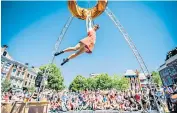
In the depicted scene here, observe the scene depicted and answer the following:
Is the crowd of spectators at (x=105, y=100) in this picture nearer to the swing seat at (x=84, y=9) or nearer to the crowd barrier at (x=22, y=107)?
the crowd barrier at (x=22, y=107)

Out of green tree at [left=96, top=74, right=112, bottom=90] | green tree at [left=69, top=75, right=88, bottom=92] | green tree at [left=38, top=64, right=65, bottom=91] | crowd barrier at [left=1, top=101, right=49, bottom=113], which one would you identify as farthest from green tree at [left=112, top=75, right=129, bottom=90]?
crowd barrier at [left=1, top=101, right=49, bottom=113]

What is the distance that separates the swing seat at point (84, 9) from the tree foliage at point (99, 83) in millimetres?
47006

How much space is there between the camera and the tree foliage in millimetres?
52688

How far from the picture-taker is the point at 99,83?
174 feet

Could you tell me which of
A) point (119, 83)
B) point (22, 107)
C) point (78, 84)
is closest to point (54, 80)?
point (78, 84)

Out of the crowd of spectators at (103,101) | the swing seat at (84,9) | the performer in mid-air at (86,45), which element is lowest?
the crowd of spectators at (103,101)

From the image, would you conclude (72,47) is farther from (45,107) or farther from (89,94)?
(89,94)

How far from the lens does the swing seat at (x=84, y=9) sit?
5.63 m

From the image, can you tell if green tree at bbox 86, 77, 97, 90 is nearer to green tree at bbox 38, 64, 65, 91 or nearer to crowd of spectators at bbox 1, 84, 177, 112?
green tree at bbox 38, 64, 65, 91

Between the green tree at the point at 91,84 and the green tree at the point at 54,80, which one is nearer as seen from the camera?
the green tree at the point at 54,80

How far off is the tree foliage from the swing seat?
1851 inches

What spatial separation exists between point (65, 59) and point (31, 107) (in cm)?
210

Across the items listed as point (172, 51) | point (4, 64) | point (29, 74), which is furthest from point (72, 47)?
point (29, 74)

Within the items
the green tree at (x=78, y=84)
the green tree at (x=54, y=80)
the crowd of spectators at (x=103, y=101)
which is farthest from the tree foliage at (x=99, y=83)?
the crowd of spectators at (x=103, y=101)
